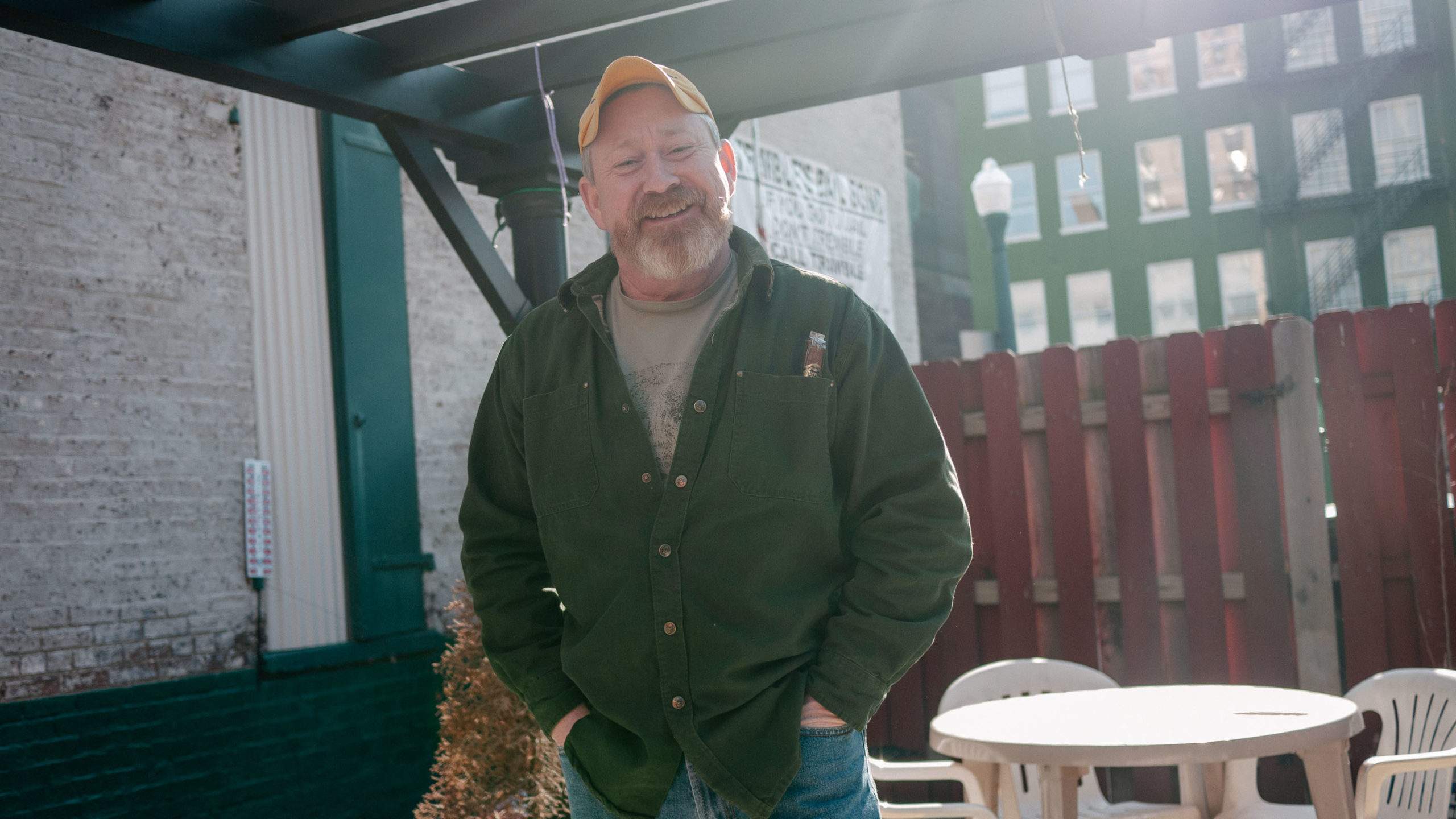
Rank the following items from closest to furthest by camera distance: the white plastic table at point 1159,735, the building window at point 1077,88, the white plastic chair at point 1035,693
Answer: the white plastic table at point 1159,735 → the white plastic chair at point 1035,693 → the building window at point 1077,88

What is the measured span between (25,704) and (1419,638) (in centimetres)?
578

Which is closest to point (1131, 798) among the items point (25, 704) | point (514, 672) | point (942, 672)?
A: point (942, 672)

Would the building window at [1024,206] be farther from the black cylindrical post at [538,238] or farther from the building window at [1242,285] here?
the black cylindrical post at [538,238]

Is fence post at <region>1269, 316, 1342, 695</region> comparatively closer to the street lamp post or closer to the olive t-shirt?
the olive t-shirt

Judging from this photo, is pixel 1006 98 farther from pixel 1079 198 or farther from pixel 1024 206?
pixel 1079 198

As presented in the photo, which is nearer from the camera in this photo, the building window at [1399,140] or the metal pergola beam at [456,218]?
the metal pergola beam at [456,218]

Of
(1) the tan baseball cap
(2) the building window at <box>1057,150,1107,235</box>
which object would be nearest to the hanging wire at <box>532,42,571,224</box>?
(1) the tan baseball cap

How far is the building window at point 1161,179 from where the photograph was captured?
28.4 m

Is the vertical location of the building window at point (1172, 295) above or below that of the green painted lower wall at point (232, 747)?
above

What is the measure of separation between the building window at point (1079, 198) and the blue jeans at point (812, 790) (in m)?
28.8

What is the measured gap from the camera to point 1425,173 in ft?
84.4

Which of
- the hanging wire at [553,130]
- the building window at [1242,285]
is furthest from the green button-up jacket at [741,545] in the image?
the building window at [1242,285]

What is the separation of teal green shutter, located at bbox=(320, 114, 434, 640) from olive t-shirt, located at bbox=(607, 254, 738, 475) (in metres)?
4.23

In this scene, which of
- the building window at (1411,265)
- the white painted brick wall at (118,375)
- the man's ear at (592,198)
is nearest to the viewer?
the man's ear at (592,198)
